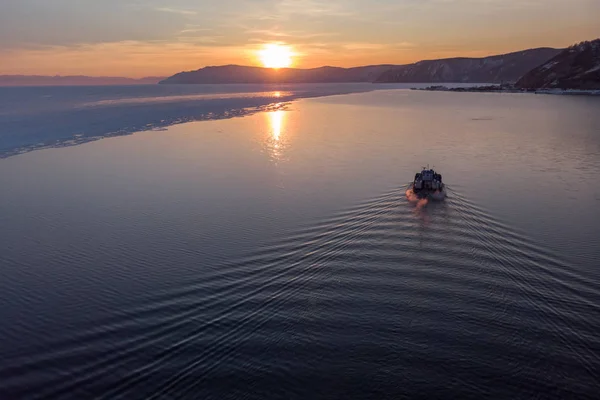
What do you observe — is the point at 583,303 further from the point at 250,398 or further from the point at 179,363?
the point at 179,363

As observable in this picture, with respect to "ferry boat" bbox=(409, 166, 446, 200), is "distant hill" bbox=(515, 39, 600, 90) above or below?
above

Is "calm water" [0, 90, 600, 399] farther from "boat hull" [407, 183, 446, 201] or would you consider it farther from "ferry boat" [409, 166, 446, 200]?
"ferry boat" [409, 166, 446, 200]

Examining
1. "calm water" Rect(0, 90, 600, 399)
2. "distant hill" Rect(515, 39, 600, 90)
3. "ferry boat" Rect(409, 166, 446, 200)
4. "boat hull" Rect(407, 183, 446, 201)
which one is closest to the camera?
"calm water" Rect(0, 90, 600, 399)

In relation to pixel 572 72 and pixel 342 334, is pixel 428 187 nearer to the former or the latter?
pixel 342 334

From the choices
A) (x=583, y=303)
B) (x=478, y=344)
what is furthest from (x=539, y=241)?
(x=478, y=344)

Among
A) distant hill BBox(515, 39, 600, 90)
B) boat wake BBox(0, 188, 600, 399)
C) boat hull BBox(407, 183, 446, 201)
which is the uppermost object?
distant hill BBox(515, 39, 600, 90)

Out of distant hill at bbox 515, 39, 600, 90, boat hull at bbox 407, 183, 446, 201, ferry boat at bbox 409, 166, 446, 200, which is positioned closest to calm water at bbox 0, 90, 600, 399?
boat hull at bbox 407, 183, 446, 201

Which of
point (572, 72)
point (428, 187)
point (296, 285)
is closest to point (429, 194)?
point (428, 187)
